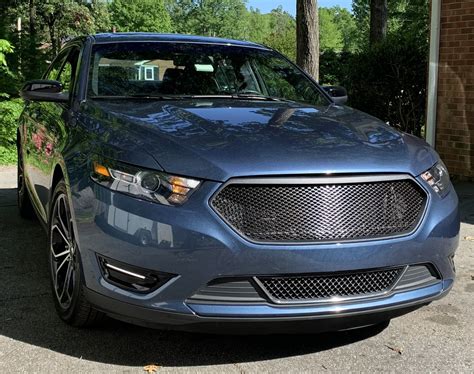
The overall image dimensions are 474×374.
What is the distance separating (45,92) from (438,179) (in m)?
2.50

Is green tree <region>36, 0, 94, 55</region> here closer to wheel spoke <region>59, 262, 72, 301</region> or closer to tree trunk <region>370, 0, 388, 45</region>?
tree trunk <region>370, 0, 388, 45</region>

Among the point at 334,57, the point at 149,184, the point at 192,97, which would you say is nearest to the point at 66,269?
the point at 149,184

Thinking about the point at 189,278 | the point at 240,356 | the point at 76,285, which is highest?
the point at 189,278

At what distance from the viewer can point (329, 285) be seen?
9.27 ft

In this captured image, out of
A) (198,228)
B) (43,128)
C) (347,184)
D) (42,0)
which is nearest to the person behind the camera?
(198,228)

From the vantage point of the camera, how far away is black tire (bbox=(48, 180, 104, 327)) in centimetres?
314

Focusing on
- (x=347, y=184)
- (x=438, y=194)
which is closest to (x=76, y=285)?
(x=347, y=184)

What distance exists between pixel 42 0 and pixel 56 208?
29574mm

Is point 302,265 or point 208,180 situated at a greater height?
point 208,180

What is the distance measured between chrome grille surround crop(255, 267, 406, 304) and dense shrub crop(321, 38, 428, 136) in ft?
22.6

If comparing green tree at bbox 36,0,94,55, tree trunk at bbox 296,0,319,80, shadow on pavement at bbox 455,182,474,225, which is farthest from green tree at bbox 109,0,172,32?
shadow on pavement at bbox 455,182,474,225

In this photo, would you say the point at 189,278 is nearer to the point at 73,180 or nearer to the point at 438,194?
the point at 73,180

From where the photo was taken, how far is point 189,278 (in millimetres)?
2664

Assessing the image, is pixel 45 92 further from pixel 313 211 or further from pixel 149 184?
pixel 313 211
